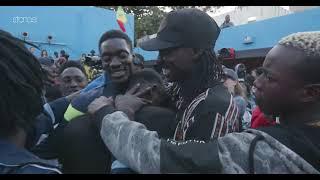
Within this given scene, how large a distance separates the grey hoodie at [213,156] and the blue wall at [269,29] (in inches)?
285

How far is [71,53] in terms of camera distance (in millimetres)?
13062

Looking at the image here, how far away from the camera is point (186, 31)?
1.86 m

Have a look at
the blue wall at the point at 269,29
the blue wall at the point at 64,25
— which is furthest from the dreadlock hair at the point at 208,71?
the blue wall at the point at 64,25

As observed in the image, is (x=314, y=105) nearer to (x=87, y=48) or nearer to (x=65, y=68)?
(x=65, y=68)

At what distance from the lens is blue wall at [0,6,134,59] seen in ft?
38.7

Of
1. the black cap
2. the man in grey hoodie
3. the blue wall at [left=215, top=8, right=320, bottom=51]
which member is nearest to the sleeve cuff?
the man in grey hoodie

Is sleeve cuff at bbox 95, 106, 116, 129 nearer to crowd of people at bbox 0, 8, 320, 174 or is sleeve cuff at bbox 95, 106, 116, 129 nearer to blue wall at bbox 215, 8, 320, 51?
crowd of people at bbox 0, 8, 320, 174

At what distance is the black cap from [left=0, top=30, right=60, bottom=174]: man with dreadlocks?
0.68 metres

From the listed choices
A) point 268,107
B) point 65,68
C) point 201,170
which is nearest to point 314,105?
point 268,107

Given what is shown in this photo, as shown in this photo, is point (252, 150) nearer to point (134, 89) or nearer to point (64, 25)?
point (134, 89)

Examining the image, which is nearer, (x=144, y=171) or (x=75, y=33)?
(x=144, y=171)

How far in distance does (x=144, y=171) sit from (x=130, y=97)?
0.51 metres

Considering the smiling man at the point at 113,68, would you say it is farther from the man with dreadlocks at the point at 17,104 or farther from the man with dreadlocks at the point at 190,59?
the man with dreadlocks at the point at 17,104
